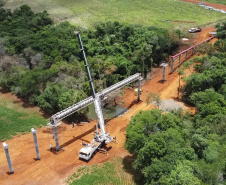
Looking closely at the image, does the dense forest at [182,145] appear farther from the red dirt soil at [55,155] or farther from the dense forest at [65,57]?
the dense forest at [65,57]

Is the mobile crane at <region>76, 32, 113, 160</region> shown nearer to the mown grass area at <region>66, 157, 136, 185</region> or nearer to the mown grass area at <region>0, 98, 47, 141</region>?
the mown grass area at <region>66, 157, 136, 185</region>

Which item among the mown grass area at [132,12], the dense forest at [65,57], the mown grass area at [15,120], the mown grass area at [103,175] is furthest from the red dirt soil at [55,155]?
the mown grass area at [132,12]

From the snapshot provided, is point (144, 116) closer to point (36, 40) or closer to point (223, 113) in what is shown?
point (223, 113)

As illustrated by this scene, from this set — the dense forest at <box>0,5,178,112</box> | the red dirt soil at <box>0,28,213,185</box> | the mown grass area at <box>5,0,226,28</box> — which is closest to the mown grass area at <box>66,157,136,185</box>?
the red dirt soil at <box>0,28,213,185</box>

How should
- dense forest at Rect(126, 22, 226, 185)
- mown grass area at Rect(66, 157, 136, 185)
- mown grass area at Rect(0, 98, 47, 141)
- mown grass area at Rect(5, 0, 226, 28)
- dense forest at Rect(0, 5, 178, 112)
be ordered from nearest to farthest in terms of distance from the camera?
dense forest at Rect(126, 22, 226, 185) < mown grass area at Rect(66, 157, 136, 185) < mown grass area at Rect(0, 98, 47, 141) < dense forest at Rect(0, 5, 178, 112) < mown grass area at Rect(5, 0, 226, 28)

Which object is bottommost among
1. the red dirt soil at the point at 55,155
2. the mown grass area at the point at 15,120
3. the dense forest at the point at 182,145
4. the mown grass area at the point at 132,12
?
the red dirt soil at the point at 55,155

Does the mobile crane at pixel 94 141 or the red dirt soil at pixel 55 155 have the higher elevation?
the mobile crane at pixel 94 141

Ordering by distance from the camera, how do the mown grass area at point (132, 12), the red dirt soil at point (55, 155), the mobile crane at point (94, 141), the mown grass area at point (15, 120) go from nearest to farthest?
the red dirt soil at point (55, 155) → the mobile crane at point (94, 141) → the mown grass area at point (15, 120) → the mown grass area at point (132, 12)
